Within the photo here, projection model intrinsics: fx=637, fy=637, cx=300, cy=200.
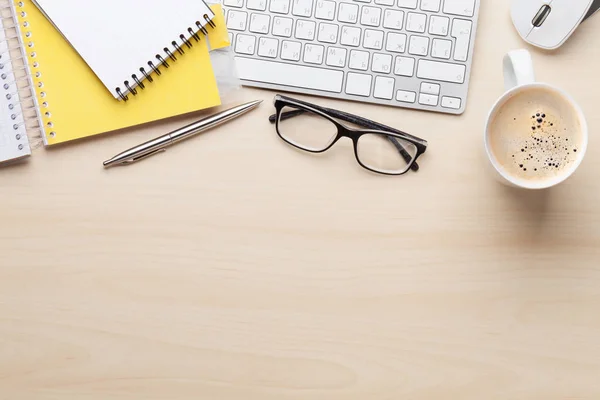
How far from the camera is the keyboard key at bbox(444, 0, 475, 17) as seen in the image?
0.79 m

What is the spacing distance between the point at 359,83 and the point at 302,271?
245 mm

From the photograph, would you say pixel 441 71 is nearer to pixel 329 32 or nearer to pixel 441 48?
pixel 441 48

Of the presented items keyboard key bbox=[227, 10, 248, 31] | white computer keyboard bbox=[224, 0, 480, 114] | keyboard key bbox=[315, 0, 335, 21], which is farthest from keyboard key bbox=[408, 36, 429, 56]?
keyboard key bbox=[227, 10, 248, 31]

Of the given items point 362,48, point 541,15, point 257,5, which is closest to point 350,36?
point 362,48

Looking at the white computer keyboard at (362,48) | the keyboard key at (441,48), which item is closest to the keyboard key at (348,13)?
the white computer keyboard at (362,48)

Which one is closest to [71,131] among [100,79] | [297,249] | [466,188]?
[100,79]

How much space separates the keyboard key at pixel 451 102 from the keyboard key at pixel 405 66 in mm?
52

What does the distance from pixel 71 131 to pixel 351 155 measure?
0.35 metres

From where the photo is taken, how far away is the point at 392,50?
79 cm

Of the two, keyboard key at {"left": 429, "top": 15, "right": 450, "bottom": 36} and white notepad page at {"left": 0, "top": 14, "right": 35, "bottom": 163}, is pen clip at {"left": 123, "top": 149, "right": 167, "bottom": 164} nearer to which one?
white notepad page at {"left": 0, "top": 14, "right": 35, "bottom": 163}

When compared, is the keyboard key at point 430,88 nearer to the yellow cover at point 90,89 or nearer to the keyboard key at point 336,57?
the keyboard key at point 336,57

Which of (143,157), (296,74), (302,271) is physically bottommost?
(302,271)

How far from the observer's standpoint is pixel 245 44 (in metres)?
0.79

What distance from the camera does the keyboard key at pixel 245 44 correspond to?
79 cm
